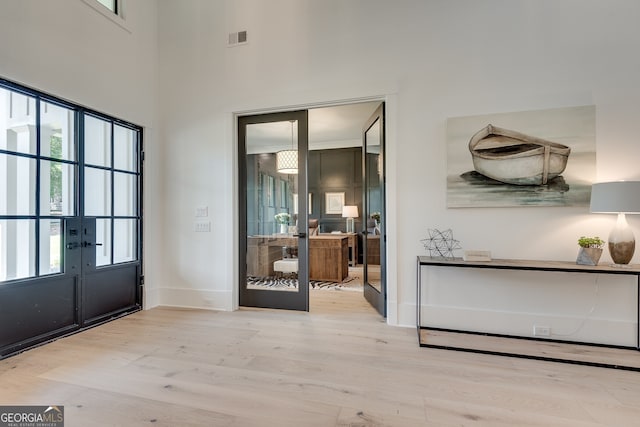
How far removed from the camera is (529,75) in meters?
2.79

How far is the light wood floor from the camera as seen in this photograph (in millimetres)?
1646

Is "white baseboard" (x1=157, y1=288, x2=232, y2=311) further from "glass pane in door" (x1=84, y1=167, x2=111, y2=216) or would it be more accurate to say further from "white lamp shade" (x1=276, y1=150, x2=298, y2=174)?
A: "white lamp shade" (x1=276, y1=150, x2=298, y2=174)

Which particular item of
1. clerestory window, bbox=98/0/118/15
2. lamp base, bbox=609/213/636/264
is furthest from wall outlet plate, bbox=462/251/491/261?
clerestory window, bbox=98/0/118/15

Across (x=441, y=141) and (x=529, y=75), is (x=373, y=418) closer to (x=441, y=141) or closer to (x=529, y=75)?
(x=441, y=141)

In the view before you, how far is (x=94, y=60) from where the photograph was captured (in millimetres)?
3096

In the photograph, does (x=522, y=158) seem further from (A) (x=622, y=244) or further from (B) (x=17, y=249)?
(B) (x=17, y=249)

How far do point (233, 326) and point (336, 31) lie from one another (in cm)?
348

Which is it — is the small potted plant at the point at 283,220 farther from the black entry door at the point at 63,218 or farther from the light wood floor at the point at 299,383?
the black entry door at the point at 63,218

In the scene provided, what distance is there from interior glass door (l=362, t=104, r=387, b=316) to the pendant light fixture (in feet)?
3.37

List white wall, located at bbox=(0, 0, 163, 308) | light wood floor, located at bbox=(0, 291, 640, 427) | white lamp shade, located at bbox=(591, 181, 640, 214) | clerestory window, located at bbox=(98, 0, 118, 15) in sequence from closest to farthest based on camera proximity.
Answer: light wood floor, located at bbox=(0, 291, 640, 427) → white lamp shade, located at bbox=(591, 181, 640, 214) → white wall, located at bbox=(0, 0, 163, 308) → clerestory window, located at bbox=(98, 0, 118, 15)

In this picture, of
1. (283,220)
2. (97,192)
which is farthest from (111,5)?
(283,220)

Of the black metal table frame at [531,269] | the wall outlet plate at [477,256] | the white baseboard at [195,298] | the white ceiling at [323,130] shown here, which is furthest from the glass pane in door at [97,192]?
the wall outlet plate at [477,256]

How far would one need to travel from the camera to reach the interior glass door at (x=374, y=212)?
339cm

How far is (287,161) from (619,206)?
10.3 ft
